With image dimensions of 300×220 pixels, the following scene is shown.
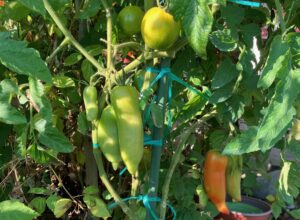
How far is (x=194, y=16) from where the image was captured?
0.74m

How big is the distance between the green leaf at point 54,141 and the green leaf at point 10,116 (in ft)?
0.45

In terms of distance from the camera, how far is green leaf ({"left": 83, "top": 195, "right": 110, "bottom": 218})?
1.07 m

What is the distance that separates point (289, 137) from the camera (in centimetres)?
100

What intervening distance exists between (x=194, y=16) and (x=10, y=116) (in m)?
0.35

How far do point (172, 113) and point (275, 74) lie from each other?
440mm

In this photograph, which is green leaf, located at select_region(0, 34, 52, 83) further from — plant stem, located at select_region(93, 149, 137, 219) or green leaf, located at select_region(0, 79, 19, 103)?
plant stem, located at select_region(93, 149, 137, 219)

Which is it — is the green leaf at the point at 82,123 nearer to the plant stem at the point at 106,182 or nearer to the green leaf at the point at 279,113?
the plant stem at the point at 106,182

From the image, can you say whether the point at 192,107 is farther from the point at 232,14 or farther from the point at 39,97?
the point at 39,97

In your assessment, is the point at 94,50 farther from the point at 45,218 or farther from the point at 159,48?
the point at 45,218

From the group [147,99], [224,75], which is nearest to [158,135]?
[147,99]

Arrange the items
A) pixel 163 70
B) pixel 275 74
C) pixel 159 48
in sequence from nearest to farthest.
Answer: pixel 275 74, pixel 159 48, pixel 163 70

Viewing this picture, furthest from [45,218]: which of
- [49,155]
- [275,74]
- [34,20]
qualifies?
[275,74]

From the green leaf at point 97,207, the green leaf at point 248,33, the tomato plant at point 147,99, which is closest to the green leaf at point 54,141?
the tomato plant at point 147,99

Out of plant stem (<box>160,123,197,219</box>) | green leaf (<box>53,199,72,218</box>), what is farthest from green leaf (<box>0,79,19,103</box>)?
plant stem (<box>160,123,197,219</box>)
